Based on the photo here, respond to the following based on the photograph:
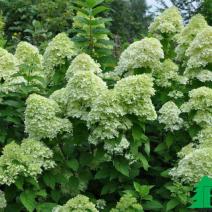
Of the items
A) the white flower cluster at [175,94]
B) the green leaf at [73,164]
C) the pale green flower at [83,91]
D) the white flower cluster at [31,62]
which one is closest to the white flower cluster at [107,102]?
the pale green flower at [83,91]

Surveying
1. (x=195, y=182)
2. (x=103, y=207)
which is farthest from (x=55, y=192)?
(x=195, y=182)

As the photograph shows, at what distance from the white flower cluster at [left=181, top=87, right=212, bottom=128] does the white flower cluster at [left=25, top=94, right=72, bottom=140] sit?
875mm

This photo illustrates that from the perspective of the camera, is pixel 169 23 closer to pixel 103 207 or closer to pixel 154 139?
pixel 154 139

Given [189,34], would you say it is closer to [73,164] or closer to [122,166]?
[122,166]

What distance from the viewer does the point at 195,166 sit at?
3.13 meters

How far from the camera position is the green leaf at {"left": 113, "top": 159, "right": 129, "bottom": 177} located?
330 centimetres

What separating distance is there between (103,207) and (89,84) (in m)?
0.85

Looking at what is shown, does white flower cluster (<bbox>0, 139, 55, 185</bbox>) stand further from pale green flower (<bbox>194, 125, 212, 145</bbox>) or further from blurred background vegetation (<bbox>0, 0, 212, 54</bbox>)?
blurred background vegetation (<bbox>0, 0, 212, 54</bbox>)

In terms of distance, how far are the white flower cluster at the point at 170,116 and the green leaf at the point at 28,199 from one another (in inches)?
42.4

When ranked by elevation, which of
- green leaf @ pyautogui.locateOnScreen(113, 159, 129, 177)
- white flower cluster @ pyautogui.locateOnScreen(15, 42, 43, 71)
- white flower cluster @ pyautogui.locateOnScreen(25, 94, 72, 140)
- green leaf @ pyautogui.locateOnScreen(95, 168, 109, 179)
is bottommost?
green leaf @ pyautogui.locateOnScreen(95, 168, 109, 179)

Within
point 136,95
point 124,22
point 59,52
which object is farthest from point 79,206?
point 124,22

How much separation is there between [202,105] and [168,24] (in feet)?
3.61

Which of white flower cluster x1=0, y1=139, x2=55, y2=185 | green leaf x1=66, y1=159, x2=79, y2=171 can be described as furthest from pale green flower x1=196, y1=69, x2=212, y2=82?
white flower cluster x1=0, y1=139, x2=55, y2=185

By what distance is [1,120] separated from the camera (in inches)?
147
